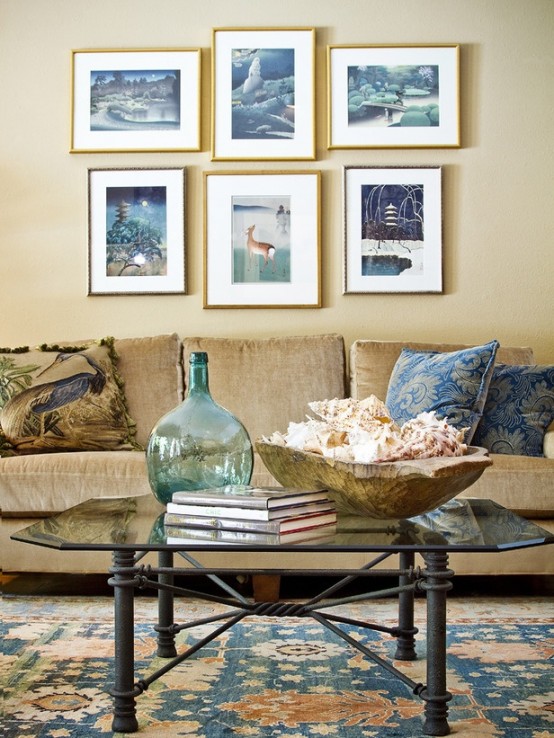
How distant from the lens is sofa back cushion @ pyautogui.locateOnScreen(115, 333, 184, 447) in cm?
339

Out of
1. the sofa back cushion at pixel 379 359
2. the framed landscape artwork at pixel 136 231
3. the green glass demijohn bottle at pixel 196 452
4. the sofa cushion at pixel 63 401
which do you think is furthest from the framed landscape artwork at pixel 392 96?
the green glass demijohn bottle at pixel 196 452

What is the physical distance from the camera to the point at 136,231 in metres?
3.81

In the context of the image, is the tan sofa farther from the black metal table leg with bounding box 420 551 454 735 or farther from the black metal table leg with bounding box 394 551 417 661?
the black metal table leg with bounding box 420 551 454 735

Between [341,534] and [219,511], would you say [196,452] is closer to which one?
[219,511]

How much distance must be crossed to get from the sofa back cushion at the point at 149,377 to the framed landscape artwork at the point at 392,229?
0.84 m

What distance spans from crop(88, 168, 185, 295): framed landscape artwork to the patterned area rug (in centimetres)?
165

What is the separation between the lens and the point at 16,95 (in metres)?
3.83

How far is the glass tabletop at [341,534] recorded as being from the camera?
1470 millimetres

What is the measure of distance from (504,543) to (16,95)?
3.18m

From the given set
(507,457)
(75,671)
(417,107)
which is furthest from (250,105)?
(75,671)

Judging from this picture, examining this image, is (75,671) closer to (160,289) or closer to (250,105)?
(160,289)

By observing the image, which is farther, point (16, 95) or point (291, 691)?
→ point (16, 95)

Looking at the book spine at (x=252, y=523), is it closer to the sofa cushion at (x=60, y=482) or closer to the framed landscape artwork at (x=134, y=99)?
the sofa cushion at (x=60, y=482)

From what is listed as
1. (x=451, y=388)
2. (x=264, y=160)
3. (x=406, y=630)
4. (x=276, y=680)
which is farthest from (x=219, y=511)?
(x=264, y=160)
